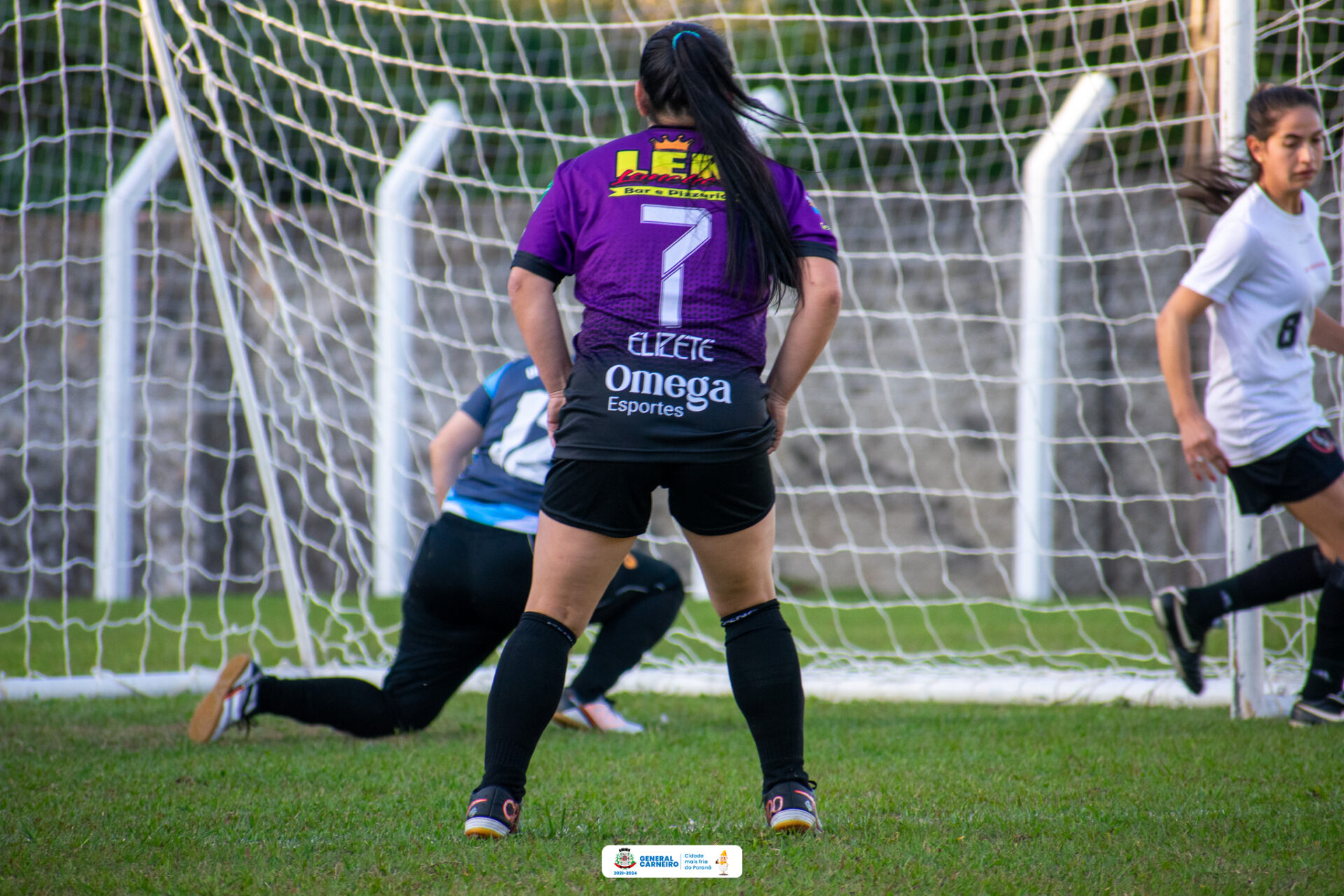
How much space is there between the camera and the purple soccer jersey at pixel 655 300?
2.15 meters

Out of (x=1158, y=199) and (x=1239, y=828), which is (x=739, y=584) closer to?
(x=1239, y=828)

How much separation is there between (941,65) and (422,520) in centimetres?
516

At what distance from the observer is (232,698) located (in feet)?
11.4

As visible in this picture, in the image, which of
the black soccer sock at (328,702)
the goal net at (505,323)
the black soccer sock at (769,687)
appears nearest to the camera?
the black soccer sock at (769,687)

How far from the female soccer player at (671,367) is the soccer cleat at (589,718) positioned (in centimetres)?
158

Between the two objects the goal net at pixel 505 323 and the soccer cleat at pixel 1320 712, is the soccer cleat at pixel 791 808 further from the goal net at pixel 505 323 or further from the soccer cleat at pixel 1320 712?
the goal net at pixel 505 323

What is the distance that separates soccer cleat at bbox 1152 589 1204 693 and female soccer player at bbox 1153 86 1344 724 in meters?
0.41

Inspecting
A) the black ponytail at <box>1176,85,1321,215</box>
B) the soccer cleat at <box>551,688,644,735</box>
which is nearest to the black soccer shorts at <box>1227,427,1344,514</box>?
the black ponytail at <box>1176,85,1321,215</box>

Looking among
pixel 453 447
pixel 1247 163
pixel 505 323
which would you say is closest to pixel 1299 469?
pixel 1247 163

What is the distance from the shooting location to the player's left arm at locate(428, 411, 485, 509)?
12.0 feet

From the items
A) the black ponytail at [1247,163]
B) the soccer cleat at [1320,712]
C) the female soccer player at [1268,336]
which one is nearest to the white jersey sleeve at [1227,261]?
the female soccer player at [1268,336]

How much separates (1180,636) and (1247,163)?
151 centimetres

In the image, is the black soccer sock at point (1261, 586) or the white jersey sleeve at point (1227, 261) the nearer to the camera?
the white jersey sleeve at point (1227, 261)
